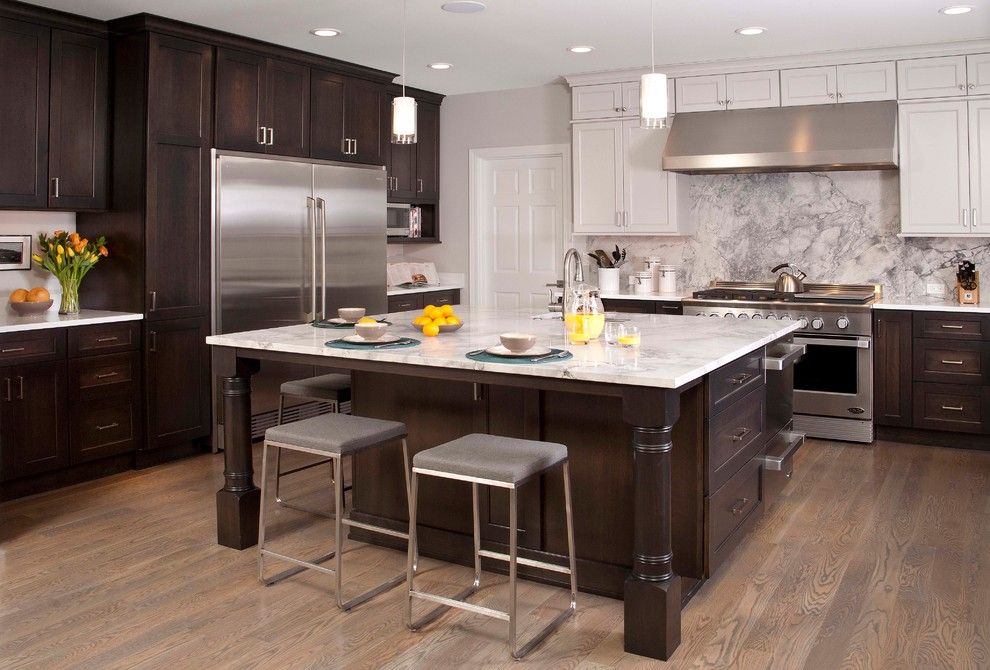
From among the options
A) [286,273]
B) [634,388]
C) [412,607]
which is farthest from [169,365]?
[634,388]

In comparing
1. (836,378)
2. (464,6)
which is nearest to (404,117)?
(464,6)

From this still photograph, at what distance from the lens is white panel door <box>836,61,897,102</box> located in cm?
569

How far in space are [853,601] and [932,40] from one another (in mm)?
3795

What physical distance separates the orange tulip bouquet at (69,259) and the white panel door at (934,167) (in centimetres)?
480

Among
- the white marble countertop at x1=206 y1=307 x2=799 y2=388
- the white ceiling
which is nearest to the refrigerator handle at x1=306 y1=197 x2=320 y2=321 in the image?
the white ceiling

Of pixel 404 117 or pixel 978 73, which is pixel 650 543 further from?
pixel 978 73

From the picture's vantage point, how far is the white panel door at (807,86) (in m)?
5.87

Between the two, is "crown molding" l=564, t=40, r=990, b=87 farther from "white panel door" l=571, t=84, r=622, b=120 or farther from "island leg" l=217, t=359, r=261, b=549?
"island leg" l=217, t=359, r=261, b=549

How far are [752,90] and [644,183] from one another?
950 mm

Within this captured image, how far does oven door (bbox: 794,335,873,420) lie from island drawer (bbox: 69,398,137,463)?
3.96 metres

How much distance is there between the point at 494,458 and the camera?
285 cm

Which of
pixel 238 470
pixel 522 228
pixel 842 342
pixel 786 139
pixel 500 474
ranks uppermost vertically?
pixel 786 139

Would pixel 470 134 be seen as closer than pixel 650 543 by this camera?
No

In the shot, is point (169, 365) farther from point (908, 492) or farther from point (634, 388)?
point (908, 492)
